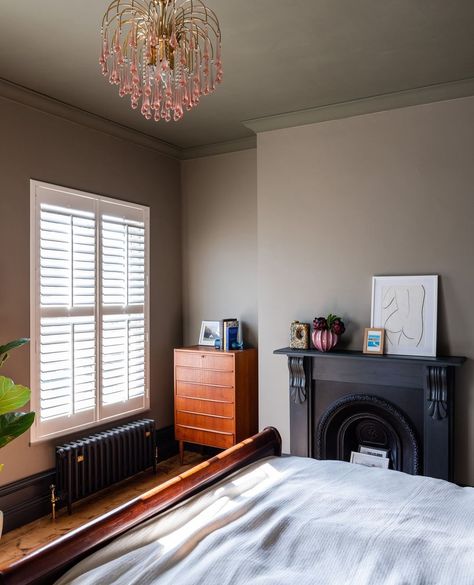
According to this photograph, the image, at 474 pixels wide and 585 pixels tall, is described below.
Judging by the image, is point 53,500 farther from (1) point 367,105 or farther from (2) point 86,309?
(1) point 367,105

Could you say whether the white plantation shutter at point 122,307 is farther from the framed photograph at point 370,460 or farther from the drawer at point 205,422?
the framed photograph at point 370,460

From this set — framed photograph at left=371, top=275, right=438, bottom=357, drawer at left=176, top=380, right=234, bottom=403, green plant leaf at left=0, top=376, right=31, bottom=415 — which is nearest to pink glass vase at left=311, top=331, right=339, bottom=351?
framed photograph at left=371, top=275, right=438, bottom=357

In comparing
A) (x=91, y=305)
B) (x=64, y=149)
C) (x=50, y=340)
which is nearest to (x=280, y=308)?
(x=91, y=305)

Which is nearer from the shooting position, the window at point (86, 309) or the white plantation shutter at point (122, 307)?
the window at point (86, 309)

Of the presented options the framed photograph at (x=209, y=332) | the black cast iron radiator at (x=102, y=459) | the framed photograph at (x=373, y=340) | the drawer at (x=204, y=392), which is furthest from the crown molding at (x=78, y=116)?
the framed photograph at (x=373, y=340)

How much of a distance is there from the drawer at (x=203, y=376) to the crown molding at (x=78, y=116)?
1980mm

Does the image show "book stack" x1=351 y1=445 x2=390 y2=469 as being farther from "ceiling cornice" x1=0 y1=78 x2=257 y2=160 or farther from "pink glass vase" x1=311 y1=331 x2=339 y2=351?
"ceiling cornice" x1=0 y1=78 x2=257 y2=160

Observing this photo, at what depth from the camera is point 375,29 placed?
2629 mm

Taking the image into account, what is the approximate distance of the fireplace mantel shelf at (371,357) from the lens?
3.20 m

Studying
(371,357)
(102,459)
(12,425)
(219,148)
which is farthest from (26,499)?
(219,148)

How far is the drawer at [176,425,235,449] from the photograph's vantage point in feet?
13.6

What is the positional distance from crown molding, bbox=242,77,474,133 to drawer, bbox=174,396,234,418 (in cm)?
223

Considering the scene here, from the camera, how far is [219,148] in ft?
15.3

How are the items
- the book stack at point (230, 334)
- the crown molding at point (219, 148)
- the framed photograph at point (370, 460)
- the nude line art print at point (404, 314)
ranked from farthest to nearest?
the crown molding at point (219, 148), the book stack at point (230, 334), the framed photograph at point (370, 460), the nude line art print at point (404, 314)
